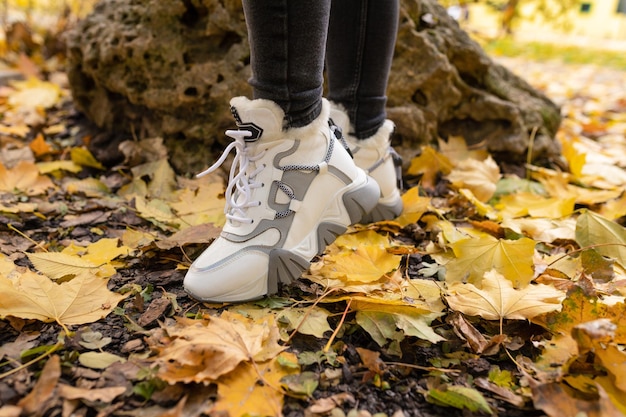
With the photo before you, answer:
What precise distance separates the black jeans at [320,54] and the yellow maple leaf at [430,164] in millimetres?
466

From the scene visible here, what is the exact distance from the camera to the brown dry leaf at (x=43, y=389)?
68 cm

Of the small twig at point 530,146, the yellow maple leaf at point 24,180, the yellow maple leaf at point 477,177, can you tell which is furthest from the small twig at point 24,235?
the small twig at point 530,146

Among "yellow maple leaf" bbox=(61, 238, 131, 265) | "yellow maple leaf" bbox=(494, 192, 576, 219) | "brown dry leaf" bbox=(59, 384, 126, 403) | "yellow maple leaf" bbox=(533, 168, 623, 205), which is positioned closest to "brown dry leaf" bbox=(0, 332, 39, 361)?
"brown dry leaf" bbox=(59, 384, 126, 403)

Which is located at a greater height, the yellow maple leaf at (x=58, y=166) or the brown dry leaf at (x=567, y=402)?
the brown dry leaf at (x=567, y=402)

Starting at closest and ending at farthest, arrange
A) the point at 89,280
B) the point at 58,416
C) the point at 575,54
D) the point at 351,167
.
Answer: the point at 58,416
the point at 89,280
the point at 351,167
the point at 575,54

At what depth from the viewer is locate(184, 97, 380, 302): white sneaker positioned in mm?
940

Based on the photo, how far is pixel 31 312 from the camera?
2.79ft

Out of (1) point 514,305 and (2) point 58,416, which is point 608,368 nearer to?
(1) point 514,305

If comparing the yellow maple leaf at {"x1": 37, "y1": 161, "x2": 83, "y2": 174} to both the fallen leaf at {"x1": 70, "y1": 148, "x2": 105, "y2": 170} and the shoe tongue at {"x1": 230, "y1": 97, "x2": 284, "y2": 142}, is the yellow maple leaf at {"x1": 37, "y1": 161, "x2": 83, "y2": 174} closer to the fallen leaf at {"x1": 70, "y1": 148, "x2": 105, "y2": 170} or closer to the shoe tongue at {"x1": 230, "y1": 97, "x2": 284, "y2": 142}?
the fallen leaf at {"x1": 70, "y1": 148, "x2": 105, "y2": 170}

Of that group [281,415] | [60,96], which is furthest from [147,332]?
[60,96]

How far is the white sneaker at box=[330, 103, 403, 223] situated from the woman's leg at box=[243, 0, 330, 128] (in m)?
0.27

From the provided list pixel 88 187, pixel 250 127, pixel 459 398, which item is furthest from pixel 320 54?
pixel 88 187

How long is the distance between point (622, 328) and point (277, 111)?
2.35ft

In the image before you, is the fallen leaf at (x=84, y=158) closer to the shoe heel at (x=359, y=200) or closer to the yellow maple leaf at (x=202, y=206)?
the yellow maple leaf at (x=202, y=206)
